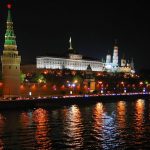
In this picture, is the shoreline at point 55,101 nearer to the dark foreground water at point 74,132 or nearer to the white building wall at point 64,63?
the dark foreground water at point 74,132

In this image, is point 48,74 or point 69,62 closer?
point 48,74

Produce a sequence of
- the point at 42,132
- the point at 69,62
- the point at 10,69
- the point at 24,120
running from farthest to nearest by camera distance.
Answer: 1. the point at 69,62
2. the point at 10,69
3. the point at 24,120
4. the point at 42,132

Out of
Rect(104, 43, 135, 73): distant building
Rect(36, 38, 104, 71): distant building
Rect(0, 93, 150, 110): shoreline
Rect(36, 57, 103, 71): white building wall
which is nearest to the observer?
Rect(0, 93, 150, 110): shoreline

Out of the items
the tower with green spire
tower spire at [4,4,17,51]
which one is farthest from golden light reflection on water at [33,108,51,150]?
tower spire at [4,4,17,51]

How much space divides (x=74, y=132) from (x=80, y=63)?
102276 millimetres

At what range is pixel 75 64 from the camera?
135500 millimetres

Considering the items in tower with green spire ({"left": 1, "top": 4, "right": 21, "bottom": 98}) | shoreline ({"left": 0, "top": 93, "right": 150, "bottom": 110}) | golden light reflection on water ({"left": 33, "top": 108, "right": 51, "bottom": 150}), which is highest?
tower with green spire ({"left": 1, "top": 4, "right": 21, "bottom": 98})

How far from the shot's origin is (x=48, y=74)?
10119 cm

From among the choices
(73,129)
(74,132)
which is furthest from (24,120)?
(74,132)

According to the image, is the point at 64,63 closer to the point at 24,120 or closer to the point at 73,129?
the point at 24,120

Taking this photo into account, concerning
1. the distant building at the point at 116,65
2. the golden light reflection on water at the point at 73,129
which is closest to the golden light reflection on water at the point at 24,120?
the golden light reflection on water at the point at 73,129

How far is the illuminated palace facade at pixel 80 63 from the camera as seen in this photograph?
4879 inches

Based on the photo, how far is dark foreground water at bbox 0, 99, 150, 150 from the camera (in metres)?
29.8

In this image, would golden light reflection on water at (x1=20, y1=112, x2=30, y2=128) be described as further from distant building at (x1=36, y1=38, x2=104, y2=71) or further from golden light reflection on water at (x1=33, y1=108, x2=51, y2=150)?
distant building at (x1=36, y1=38, x2=104, y2=71)
